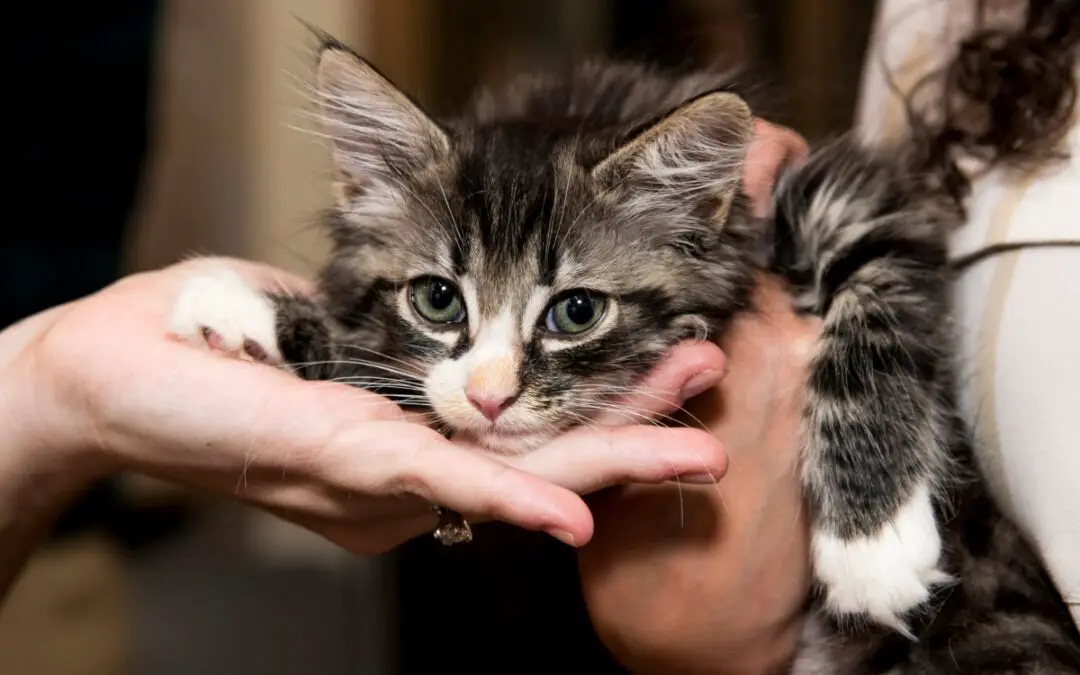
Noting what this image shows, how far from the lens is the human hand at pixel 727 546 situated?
111 centimetres

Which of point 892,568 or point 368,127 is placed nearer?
point 892,568

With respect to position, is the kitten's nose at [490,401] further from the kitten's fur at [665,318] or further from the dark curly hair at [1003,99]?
the dark curly hair at [1003,99]

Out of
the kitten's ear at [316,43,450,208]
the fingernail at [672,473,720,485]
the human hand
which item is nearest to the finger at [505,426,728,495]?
the fingernail at [672,473,720,485]

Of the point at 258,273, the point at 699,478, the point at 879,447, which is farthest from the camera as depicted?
the point at 258,273

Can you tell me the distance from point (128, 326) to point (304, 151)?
1700mm

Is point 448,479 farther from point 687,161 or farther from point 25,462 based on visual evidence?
point 25,462

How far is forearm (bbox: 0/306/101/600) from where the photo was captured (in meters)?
1.16

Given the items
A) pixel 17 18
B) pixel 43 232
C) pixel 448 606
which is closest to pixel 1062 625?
pixel 448 606

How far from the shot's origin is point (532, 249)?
1.13 metres

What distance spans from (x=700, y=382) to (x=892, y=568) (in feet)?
0.97

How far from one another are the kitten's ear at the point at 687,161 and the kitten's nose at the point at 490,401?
300 millimetres

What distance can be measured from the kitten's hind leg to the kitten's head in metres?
0.16

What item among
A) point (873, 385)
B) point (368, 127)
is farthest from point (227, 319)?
point (873, 385)

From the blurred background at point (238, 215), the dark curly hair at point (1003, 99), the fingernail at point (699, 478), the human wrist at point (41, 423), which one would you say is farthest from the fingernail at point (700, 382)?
the blurred background at point (238, 215)
